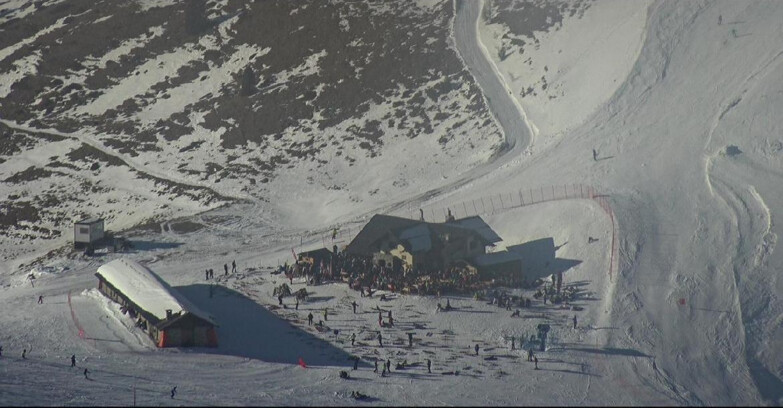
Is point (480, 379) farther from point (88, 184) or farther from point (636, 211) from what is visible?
point (88, 184)

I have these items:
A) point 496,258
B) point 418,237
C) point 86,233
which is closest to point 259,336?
point 418,237

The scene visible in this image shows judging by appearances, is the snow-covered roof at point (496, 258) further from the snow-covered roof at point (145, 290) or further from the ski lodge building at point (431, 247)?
the snow-covered roof at point (145, 290)

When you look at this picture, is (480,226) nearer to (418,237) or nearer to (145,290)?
(418,237)

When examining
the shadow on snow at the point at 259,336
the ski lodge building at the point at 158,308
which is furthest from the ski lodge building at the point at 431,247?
the ski lodge building at the point at 158,308

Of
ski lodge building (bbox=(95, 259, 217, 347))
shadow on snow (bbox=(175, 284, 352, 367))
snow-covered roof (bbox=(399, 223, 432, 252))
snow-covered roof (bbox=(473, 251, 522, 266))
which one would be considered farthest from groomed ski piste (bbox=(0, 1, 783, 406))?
snow-covered roof (bbox=(399, 223, 432, 252))

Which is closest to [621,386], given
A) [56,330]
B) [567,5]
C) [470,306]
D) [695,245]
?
[470,306]

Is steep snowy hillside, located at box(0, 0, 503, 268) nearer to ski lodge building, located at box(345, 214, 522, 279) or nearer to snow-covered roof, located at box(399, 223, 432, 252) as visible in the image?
ski lodge building, located at box(345, 214, 522, 279)

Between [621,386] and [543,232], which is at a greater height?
[543,232]
